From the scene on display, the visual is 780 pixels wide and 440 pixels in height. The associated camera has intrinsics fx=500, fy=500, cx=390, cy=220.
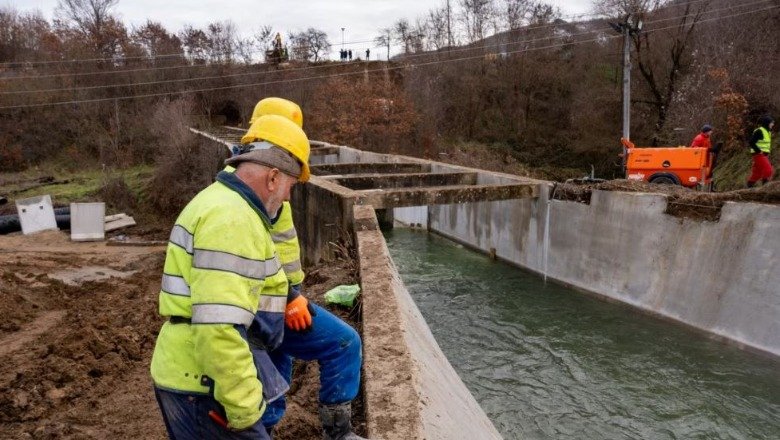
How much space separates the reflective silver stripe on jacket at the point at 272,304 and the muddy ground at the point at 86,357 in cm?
135

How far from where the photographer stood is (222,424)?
2.03 m

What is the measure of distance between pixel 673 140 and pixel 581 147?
6488 mm

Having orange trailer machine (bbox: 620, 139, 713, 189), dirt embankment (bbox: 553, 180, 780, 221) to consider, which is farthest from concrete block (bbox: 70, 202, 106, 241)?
Result: orange trailer machine (bbox: 620, 139, 713, 189)

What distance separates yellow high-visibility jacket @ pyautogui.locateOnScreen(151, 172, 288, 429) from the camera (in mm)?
1863

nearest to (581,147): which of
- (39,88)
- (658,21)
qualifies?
(658,21)

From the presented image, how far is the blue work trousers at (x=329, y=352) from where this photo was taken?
2832 mm

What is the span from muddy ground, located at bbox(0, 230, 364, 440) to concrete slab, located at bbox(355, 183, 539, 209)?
10.2ft

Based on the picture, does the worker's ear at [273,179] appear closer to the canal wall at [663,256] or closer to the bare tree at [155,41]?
the canal wall at [663,256]

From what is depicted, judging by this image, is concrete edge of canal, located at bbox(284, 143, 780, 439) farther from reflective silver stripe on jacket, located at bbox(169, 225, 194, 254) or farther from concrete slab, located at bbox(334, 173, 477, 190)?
reflective silver stripe on jacket, located at bbox(169, 225, 194, 254)

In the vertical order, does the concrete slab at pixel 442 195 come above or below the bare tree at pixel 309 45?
below

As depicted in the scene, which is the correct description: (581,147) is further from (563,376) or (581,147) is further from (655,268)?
(563,376)

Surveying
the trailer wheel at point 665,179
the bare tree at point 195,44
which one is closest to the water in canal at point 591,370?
the trailer wheel at point 665,179

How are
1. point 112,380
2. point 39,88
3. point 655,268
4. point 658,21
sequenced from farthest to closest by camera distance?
point 39,88 → point 658,21 → point 655,268 → point 112,380

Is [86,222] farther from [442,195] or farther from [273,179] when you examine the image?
[273,179]
